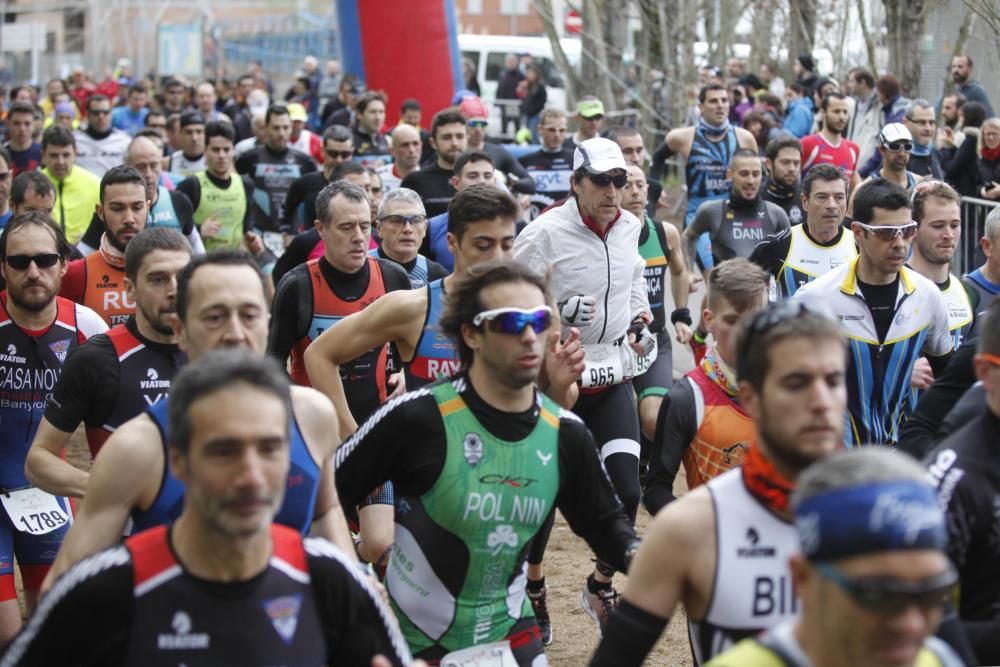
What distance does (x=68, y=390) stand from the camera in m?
5.12

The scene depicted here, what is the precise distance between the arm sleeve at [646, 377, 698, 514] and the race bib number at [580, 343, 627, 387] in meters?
1.82

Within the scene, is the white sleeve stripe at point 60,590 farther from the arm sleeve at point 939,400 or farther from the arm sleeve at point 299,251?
the arm sleeve at point 299,251

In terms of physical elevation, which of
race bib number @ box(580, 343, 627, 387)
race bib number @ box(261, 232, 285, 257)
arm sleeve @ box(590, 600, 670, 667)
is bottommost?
race bib number @ box(261, 232, 285, 257)

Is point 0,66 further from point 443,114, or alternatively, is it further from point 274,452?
point 274,452

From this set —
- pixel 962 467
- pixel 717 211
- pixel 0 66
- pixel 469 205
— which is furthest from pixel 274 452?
pixel 0 66

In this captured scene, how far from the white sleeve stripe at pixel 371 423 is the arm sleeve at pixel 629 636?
1189mm

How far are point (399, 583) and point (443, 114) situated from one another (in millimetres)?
7593

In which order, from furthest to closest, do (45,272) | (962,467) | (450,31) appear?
(450,31) → (45,272) → (962,467)

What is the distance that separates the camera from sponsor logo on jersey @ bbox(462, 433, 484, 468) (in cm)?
429

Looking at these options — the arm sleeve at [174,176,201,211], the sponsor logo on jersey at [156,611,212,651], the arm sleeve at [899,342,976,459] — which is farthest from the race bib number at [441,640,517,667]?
the arm sleeve at [174,176,201,211]

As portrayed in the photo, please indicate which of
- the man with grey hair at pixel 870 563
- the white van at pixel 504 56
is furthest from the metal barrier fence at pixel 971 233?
the white van at pixel 504 56

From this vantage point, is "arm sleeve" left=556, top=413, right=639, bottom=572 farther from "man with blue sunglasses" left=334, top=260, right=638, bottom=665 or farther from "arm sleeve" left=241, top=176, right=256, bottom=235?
"arm sleeve" left=241, top=176, right=256, bottom=235

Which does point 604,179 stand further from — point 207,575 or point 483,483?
point 207,575

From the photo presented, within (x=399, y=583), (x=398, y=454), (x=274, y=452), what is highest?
(x=274, y=452)
